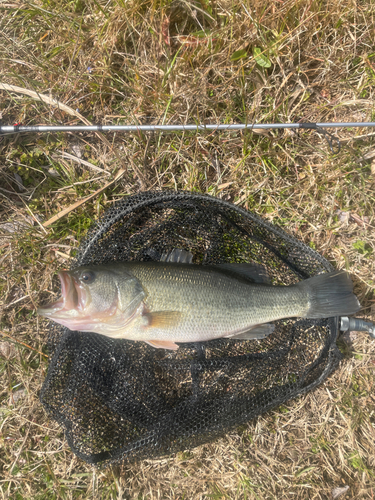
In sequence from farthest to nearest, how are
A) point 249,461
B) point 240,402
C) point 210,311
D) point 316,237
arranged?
point 316,237 → point 249,461 → point 240,402 → point 210,311

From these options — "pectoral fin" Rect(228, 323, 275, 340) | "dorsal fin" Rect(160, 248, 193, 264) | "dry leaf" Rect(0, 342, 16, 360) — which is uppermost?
"dorsal fin" Rect(160, 248, 193, 264)

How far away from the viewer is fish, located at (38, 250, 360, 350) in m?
2.18

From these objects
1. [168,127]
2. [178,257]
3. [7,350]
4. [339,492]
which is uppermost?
[168,127]

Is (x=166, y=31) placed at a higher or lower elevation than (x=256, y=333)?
higher

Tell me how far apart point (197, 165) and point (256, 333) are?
1.56 metres

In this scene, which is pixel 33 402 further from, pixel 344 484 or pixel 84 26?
pixel 84 26

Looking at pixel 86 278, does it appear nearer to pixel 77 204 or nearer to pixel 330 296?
pixel 77 204

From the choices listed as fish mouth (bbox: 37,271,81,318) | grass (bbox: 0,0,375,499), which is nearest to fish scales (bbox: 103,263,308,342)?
fish mouth (bbox: 37,271,81,318)

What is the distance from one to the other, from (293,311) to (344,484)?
5.44ft

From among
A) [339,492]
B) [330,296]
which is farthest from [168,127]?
[339,492]

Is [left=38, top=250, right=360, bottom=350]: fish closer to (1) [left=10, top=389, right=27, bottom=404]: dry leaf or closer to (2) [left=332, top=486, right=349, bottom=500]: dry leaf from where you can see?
(1) [left=10, top=389, right=27, bottom=404]: dry leaf

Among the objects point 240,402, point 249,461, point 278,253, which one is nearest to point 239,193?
point 278,253

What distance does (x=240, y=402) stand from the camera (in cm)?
256

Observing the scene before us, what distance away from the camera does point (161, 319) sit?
2262 mm
